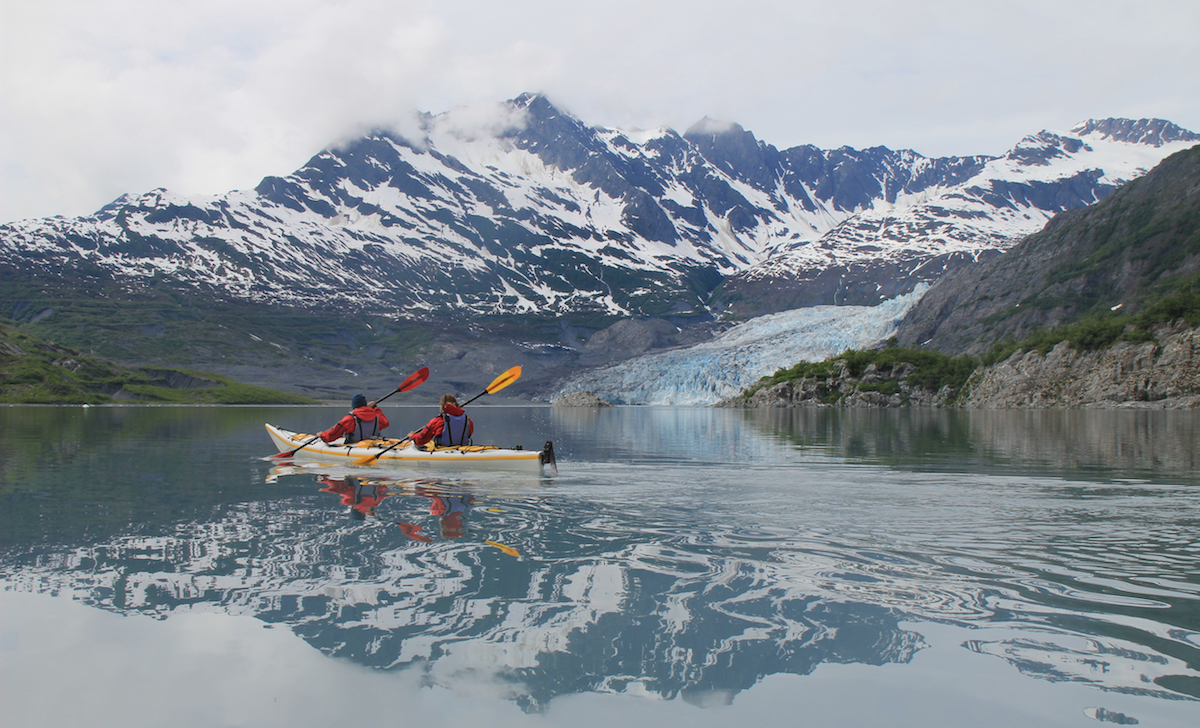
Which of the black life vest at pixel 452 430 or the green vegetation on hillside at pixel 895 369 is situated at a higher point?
the green vegetation on hillside at pixel 895 369

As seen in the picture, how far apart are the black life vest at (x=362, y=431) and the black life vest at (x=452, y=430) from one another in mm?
3150

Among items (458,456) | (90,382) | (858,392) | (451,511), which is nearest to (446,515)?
(451,511)

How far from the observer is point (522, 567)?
9727 mm

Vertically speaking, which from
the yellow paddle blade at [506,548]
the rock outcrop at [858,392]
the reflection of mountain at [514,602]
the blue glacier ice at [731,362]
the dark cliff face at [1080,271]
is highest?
the dark cliff face at [1080,271]

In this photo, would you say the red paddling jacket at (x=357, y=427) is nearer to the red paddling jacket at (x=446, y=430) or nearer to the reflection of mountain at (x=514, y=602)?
the red paddling jacket at (x=446, y=430)

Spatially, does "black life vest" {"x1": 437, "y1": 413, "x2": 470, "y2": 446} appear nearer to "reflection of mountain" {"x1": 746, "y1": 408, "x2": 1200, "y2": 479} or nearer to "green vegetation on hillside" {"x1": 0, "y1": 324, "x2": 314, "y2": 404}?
"reflection of mountain" {"x1": 746, "y1": 408, "x2": 1200, "y2": 479}

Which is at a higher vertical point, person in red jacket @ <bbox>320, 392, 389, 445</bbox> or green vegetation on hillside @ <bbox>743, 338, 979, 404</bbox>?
green vegetation on hillside @ <bbox>743, 338, 979, 404</bbox>

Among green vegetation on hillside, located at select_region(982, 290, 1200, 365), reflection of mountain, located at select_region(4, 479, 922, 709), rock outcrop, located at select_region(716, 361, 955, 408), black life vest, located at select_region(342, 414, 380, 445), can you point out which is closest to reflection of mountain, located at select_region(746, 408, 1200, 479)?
reflection of mountain, located at select_region(4, 479, 922, 709)

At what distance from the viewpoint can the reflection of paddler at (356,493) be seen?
14531mm

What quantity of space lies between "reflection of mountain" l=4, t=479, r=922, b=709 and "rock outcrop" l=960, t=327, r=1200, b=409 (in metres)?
76.0

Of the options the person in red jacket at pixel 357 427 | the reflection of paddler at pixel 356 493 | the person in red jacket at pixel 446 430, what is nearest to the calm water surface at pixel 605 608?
the reflection of paddler at pixel 356 493

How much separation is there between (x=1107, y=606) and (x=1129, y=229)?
502 feet

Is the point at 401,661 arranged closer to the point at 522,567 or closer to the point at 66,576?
the point at 522,567

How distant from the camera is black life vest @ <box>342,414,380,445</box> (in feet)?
74.6
